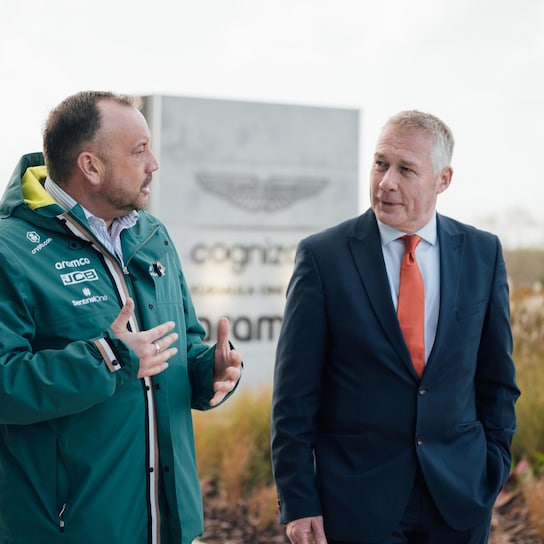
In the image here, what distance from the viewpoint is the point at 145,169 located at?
7.80 feet

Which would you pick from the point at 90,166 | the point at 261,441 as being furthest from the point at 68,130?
the point at 261,441

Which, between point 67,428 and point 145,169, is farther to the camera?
point 145,169

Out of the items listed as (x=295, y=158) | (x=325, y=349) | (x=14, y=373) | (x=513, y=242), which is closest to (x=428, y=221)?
(x=325, y=349)

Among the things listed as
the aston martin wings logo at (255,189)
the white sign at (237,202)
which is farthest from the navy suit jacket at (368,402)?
the aston martin wings logo at (255,189)

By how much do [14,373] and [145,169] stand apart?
0.63 meters

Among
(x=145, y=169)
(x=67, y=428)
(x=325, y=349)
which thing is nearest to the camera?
(x=67, y=428)

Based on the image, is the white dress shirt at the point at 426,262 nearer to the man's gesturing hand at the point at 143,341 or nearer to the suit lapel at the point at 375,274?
the suit lapel at the point at 375,274

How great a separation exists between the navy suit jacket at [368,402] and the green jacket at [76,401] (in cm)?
36

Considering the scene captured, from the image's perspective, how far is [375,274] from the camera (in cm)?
261

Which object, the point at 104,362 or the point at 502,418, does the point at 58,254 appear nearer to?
the point at 104,362

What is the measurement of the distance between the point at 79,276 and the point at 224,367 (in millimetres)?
448

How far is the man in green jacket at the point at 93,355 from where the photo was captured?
2.09 metres

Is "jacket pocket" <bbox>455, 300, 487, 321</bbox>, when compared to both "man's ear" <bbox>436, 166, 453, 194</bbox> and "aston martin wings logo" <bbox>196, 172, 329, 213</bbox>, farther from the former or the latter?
"aston martin wings logo" <bbox>196, 172, 329, 213</bbox>

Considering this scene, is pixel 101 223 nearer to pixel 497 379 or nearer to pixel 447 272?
pixel 447 272
